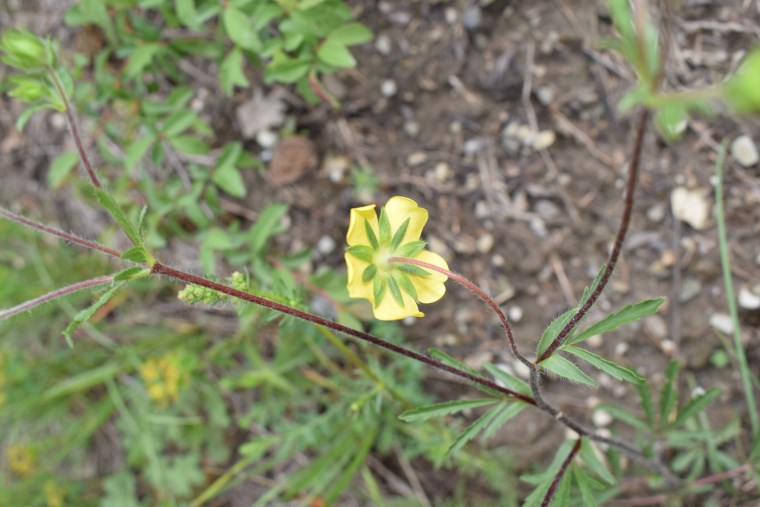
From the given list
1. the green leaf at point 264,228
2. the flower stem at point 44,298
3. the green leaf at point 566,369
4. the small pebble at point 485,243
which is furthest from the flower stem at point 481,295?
the small pebble at point 485,243

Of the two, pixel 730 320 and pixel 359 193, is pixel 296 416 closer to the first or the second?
pixel 359 193

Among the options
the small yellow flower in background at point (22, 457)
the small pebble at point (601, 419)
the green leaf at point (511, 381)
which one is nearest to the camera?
the green leaf at point (511, 381)

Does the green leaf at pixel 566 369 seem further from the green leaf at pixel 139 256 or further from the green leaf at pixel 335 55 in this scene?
the green leaf at pixel 335 55

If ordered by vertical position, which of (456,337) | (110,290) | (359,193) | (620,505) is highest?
(110,290)

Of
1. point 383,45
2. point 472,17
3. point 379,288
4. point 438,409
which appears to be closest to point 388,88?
point 383,45

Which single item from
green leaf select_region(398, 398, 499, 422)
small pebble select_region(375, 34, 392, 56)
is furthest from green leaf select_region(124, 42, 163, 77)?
green leaf select_region(398, 398, 499, 422)

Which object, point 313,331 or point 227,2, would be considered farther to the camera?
point 313,331

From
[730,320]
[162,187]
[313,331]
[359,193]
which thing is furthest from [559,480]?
[162,187]
